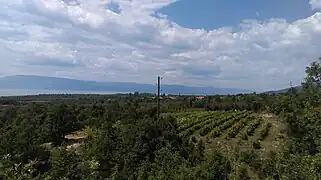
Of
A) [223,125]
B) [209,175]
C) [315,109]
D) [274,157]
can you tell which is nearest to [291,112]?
[223,125]

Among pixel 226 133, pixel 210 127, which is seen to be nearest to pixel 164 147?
pixel 226 133

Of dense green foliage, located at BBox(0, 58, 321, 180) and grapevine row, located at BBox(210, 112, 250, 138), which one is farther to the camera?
grapevine row, located at BBox(210, 112, 250, 138)

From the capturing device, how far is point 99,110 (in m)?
46.9

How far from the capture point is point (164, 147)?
73.4ft

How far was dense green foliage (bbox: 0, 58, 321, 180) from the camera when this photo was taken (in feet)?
47.3

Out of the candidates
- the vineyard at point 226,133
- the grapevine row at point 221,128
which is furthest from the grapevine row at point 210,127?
the grapevine row at point 221,128

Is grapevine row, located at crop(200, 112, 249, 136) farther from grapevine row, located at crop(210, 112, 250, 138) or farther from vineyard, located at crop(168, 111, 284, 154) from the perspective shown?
grapevine row, located at crop(210, 112, 250, 138)

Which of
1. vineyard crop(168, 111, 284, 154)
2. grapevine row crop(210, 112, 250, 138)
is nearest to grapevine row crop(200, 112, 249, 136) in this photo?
vineyard crop(168, 111, 284, 154)

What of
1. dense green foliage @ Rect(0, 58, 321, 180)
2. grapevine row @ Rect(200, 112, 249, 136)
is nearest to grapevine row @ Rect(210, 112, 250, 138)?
dense green foliage @ Rect(0, 58, 321, 180)

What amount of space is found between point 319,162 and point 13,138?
80.7ft

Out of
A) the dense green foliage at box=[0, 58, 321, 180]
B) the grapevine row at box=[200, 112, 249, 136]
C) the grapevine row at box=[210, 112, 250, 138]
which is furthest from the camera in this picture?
the grapevine row at box=[200, 112, 249, 136]

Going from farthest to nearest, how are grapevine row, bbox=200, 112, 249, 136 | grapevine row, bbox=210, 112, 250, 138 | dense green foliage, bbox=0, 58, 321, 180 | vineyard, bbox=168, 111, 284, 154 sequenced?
grapevine row, bbox=200, 112, 249, 136 → grapevine row, bbox=210, 112, 250, 138 → vineyard, bbox=168, 111, 284, 154 → dense green foliage, bbox=0, 58, 321, 180

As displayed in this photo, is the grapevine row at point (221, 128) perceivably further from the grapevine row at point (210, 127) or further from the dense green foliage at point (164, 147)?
the grapevine row at point (210, 127)

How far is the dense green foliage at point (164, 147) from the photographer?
14.4 metres
